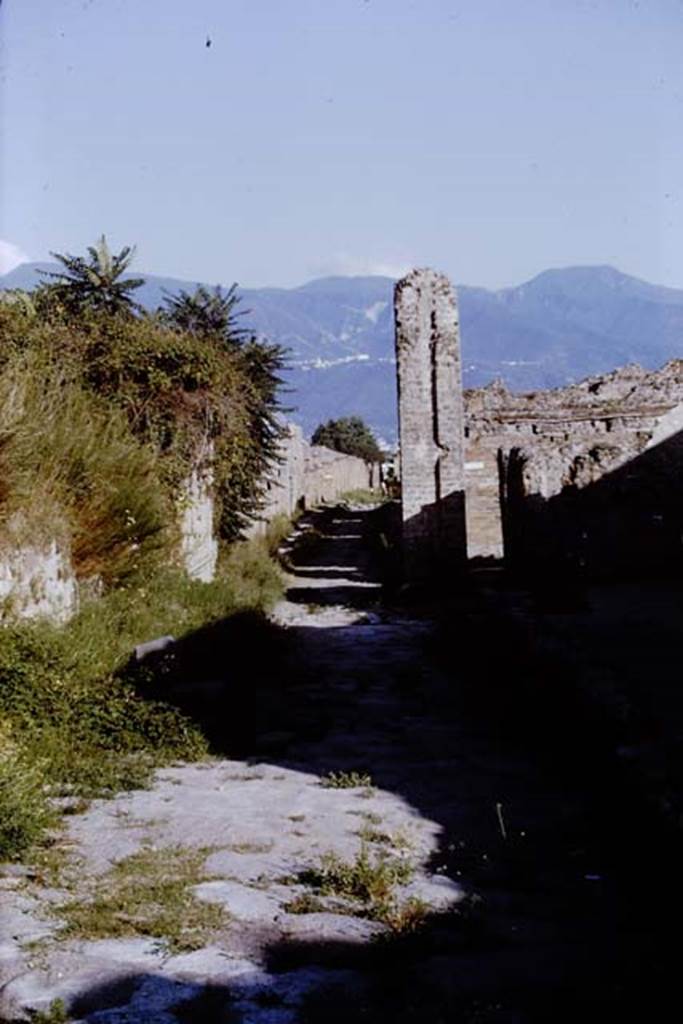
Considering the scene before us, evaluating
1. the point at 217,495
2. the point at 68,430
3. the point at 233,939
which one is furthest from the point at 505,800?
the point at 217,495

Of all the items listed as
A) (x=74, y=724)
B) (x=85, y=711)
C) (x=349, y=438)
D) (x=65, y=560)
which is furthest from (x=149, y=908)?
(x=349, y=438)

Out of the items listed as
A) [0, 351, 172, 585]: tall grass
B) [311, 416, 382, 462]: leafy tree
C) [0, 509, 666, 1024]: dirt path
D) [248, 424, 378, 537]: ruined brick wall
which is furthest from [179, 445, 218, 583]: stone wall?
[311, 416, 382, 462]: leafy tree

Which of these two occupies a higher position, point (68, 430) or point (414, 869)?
point (68, 430)

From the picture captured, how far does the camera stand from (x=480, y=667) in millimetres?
8828

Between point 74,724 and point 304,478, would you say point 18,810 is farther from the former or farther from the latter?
point 304,478

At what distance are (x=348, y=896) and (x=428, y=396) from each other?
1393 centimetres

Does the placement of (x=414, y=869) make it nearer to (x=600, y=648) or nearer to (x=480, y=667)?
Answer: (x=600, y=648)

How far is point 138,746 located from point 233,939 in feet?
10.3

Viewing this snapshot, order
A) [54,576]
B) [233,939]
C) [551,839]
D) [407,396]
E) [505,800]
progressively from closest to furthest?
[233,939] → [551,839] → [505,800] → [54,576] → [407,396]

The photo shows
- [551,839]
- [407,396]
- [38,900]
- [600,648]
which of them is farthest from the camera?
[407,396]

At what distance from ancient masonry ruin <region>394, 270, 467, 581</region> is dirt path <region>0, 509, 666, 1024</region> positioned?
9.92 meters

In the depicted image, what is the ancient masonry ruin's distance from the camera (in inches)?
664

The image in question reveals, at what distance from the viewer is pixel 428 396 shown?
17.2 m

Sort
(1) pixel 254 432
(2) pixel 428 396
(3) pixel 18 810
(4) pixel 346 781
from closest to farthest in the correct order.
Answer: (3) pixel 18 810
(4) pixel 346 781
(1) pixel 254 432
(2) pixel 428 396
